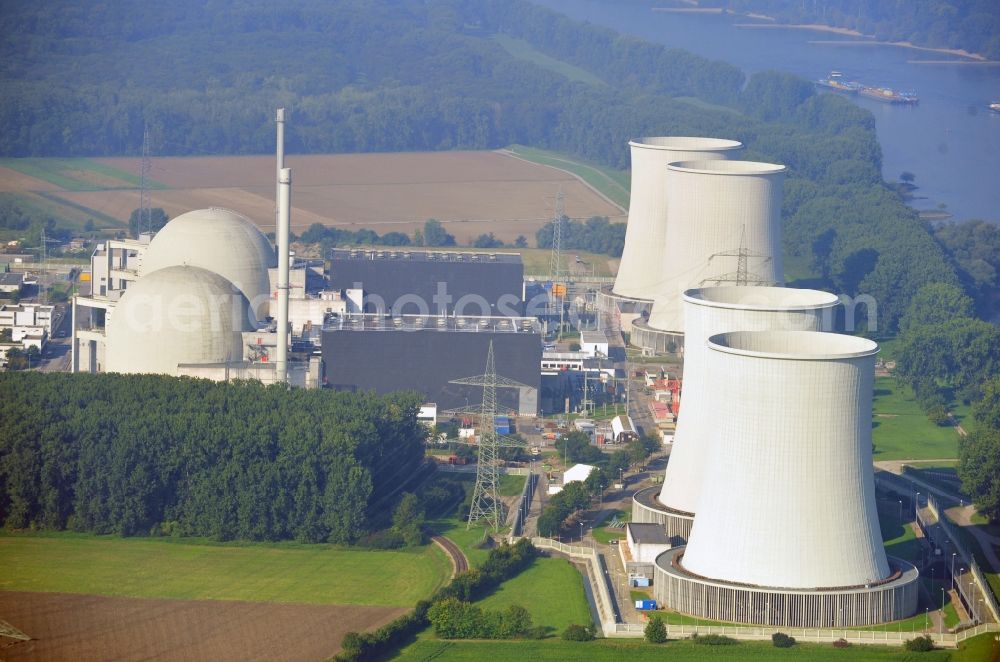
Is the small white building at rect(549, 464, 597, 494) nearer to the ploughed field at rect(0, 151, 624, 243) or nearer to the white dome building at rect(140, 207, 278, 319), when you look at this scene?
the white dome building at rect(140, 207, 278, 319)

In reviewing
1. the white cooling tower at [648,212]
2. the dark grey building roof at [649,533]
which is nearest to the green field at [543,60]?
the white cooling tower at [648,212]

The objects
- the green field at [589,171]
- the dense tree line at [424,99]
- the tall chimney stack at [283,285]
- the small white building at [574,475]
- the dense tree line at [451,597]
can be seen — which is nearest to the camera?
the dense tree line at [451,597]

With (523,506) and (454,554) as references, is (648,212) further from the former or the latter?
(454,554)

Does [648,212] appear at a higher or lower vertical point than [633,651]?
higher

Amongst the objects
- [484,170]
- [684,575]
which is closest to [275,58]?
[484,170]

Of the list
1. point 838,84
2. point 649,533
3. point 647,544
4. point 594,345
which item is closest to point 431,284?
point 594,345

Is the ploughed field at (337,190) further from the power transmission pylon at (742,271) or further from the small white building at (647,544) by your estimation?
the small white building at (647,544)
